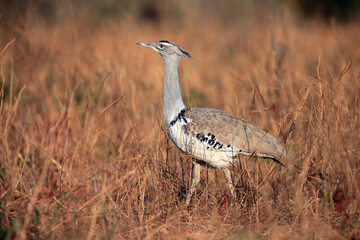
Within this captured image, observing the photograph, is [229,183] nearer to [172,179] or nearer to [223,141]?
[223,141]

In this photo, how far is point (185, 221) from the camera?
266cm

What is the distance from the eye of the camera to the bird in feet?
9.23

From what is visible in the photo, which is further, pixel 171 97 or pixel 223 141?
pixel 171 97

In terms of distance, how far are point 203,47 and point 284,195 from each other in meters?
5.59

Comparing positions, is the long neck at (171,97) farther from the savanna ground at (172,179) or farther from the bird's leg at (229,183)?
the bird's leg at (229,183)

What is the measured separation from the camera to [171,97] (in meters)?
2.98

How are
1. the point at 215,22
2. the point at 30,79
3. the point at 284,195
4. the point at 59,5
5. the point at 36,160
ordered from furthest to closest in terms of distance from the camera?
the point at 59,5, the point at 215,22, the point at 30,79, the point at 36,160, the point at 284,195

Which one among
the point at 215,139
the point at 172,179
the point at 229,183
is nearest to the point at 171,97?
the point at 215,139

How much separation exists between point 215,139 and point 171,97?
0.46m

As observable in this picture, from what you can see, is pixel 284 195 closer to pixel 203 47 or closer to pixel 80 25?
pixel 203 47

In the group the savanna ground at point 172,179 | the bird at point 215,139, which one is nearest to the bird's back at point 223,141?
the bird at point 215,139

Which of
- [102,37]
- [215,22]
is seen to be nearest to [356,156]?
[102,37]

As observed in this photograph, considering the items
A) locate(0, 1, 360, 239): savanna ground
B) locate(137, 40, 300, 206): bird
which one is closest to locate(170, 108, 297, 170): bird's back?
locate(137, 40, 300, 206): bird

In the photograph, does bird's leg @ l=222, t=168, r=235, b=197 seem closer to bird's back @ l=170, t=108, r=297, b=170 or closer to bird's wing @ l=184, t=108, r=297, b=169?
bird's back @ l=170, t=108, r=297, b=170
